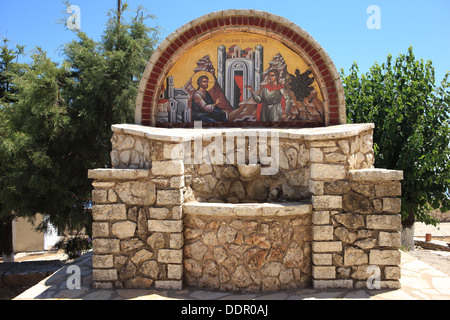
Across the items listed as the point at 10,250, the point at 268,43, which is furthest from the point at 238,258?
the point at 10,250

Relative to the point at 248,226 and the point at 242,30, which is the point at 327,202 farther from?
the point at 242,30

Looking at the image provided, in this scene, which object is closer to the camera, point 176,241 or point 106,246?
point 176,241

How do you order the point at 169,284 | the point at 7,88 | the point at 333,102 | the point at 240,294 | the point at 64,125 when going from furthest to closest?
the point at 7,88 < the point at 64,125 < the point at 333,102 < the point at 169,284 < the point at 240,294

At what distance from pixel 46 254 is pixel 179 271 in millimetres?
11463

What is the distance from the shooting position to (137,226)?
515 cm

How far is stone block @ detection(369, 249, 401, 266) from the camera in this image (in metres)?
5.06

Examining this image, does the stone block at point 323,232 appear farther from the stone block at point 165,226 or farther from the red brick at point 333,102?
the red brick at point 333,102

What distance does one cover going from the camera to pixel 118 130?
5.60m

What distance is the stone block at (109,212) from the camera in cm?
515

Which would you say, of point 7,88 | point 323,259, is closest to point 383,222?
point 323,259

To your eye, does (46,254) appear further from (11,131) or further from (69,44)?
(69,44)

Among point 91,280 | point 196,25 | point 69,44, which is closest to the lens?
point 91,280

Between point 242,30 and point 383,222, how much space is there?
414 cm

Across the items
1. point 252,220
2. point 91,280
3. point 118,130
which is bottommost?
point 91,280
